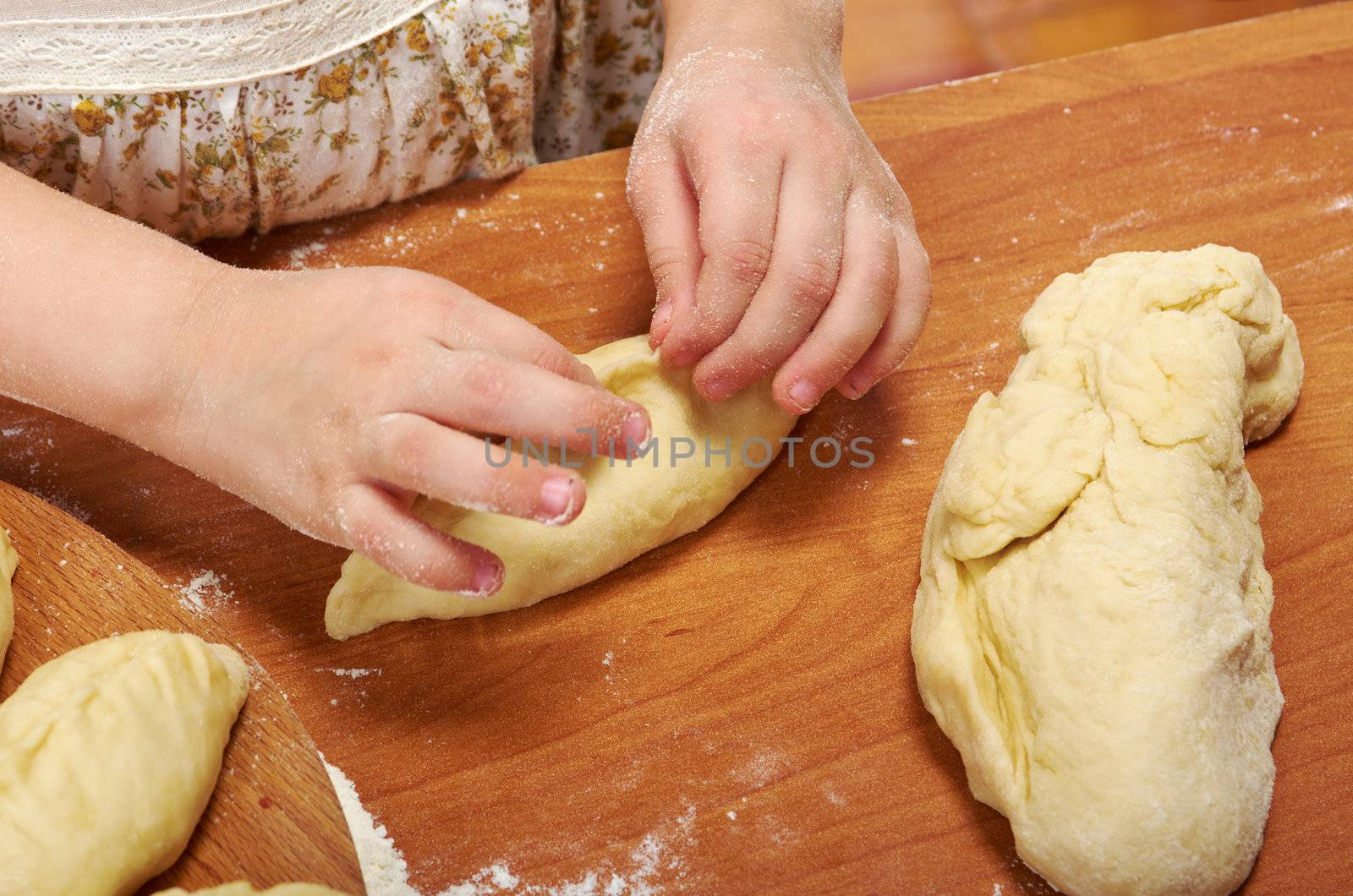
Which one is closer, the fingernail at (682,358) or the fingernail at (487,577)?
the fingernail at (487,577)

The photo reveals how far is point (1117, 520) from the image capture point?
3.16 feet

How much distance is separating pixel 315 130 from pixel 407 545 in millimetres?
630

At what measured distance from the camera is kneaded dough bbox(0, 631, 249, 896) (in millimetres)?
849

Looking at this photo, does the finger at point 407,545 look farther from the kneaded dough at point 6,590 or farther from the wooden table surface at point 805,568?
the kneaded dough at point 6,590

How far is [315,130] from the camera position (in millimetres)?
1312

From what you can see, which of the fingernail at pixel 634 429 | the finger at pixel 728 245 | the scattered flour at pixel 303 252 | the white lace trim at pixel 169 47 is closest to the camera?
the fingernail at pixel 634 429

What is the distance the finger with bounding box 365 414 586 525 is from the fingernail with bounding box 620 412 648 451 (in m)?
0.07

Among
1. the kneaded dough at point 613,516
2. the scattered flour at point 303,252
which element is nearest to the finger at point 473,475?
the kneaded dough at point 613,516

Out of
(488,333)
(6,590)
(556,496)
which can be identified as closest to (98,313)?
(6,590)

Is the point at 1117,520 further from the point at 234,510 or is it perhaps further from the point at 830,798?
the point at 234,510

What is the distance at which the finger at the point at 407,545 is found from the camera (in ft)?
3.00

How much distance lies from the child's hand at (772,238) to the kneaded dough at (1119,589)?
148mm

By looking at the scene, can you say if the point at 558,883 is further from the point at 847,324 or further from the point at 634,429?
the point at 847,324

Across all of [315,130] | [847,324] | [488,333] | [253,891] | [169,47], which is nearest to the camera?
[253,891]
